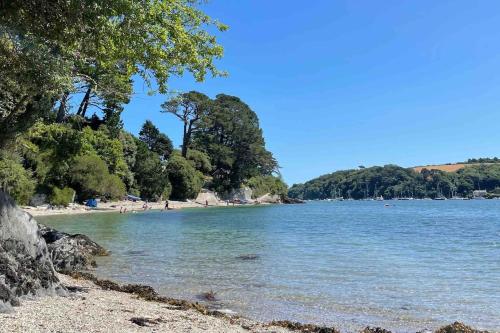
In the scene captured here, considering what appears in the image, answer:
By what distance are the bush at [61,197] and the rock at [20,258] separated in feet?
158

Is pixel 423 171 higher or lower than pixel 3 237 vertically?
higher

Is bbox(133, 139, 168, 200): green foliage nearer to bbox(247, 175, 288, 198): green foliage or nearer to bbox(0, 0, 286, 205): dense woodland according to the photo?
bbox(0, 0, 286, 205): dense woodland

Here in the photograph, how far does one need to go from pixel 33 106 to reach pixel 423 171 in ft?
643

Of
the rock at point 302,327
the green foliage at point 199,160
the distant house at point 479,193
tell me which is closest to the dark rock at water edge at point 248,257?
the rock at point 302,327

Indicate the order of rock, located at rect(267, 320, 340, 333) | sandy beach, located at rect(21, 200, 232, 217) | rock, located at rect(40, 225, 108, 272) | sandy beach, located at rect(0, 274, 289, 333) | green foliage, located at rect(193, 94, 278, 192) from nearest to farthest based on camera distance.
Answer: sandy beach, located at rect(0, 274, 289, 333), rock, located at rect(267, 320, 340, 333), rock, located at rect(40, 225, 108, 272), sandy beach, located at rect(21, 200, 232, 217), green foliage, located at rect(193, 94, 278, 192)

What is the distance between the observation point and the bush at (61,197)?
52.7 m

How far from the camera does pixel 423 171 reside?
196 m

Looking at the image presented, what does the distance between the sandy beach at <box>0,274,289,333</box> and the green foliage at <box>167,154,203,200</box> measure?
7720cm

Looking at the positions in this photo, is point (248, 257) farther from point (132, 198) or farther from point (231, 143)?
point (231, 143)

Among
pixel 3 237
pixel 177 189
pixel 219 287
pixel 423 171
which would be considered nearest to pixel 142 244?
pixel 219 287

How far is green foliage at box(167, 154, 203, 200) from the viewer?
282ft

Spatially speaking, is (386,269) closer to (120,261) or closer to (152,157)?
(120,261)

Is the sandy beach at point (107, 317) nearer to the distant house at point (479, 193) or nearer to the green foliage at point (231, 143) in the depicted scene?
the green foliage at point (231, 143)

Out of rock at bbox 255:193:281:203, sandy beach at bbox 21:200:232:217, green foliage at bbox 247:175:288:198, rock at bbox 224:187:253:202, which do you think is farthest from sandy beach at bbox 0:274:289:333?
rock at bbox 255:193:281:203
